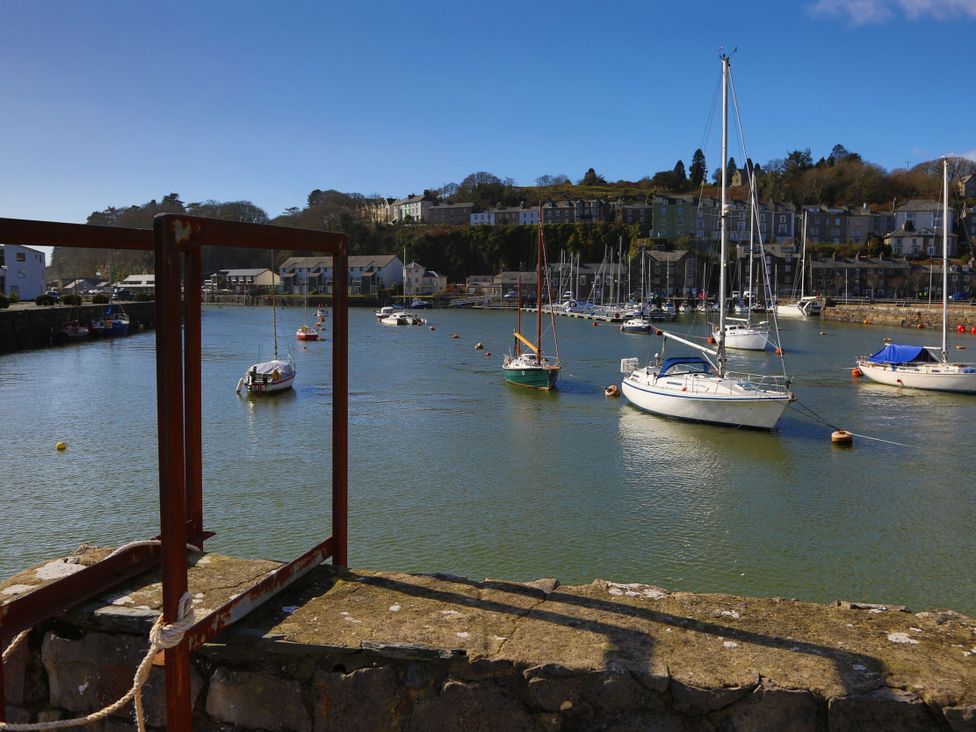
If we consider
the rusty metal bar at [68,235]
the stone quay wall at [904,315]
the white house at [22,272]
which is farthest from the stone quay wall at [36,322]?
the stone quay wall at [904,315]

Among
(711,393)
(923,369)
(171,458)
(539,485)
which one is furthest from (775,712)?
(923,369)

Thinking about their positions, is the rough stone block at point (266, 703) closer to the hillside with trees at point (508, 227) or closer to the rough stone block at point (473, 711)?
the rough stone block at point (473, 711)

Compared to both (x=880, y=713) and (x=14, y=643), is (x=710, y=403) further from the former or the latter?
(x=14, y=643)

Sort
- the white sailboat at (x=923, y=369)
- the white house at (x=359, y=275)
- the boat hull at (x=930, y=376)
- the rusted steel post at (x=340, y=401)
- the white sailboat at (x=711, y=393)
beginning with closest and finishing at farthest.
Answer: the rusted steel post at (x=340, y=401)
the white sailboat at (x=711, y=393)
the boat hull at (x=930, y=376)
the white sailboat at (x=923, y=369)
the white house at (x=359, y=275)

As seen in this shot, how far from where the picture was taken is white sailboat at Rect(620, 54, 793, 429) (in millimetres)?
23766

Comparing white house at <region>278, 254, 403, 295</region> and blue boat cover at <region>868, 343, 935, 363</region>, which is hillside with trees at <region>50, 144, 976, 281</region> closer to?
white house at <region>278, 254, 403, 295</region>

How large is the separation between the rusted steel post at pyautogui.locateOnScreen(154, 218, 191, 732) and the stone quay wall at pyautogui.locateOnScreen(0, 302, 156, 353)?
42.0m

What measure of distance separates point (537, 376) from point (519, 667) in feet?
97.1

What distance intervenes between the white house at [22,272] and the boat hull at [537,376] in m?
57.5

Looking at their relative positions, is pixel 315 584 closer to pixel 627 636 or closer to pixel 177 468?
pixel 177 468

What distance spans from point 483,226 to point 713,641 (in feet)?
531

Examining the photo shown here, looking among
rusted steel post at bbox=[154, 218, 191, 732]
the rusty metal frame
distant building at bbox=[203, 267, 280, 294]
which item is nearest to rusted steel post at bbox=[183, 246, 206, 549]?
the rusty metal frame

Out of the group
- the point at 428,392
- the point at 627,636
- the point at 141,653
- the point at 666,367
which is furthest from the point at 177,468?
the point at 428,392

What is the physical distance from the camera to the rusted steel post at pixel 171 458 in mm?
3229
